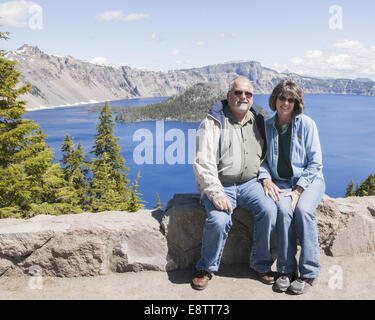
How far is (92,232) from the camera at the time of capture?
14.9 ft

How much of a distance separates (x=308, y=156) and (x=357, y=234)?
1.50m

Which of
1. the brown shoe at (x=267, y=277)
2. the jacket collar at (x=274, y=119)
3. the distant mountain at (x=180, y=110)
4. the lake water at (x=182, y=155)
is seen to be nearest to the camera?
the brown shoe at (x=267, y=277)

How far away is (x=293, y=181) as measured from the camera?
14.7ft

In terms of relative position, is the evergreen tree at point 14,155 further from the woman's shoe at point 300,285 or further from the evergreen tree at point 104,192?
the woman's shoe at point 300,285

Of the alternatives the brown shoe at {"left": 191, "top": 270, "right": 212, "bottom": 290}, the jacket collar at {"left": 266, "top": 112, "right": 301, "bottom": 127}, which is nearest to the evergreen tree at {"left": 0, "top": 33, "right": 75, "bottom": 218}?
the brown shoe at {"left": 191, "top": 270, "right": 212, "bottom": 290}

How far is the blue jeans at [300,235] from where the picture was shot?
13.4ft

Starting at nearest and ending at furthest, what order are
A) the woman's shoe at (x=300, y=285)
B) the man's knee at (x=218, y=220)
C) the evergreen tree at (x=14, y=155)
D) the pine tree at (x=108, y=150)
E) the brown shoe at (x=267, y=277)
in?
1. the woman's shoe at (x=300, y=285)
2. the man's knee at (x=218, y=220)
3. the brown shoe at (x=267, y=277)
4. the evergreen tree at (x=14, y=155)
5. the pine tree at (x=108, y=150)

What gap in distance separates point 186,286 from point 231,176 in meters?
1.59

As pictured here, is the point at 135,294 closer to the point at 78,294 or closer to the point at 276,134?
the point at 78,294

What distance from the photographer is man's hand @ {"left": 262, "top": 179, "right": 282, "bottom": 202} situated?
4280 millimetres

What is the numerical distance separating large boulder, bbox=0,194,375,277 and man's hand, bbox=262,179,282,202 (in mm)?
546

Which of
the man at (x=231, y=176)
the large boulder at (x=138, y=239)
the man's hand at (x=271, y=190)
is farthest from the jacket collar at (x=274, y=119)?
the large boulder at (x=138, y=239)

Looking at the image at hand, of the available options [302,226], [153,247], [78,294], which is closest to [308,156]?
[302,226]

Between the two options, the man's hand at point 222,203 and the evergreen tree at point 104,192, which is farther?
the evergreen tree at point 104,192
